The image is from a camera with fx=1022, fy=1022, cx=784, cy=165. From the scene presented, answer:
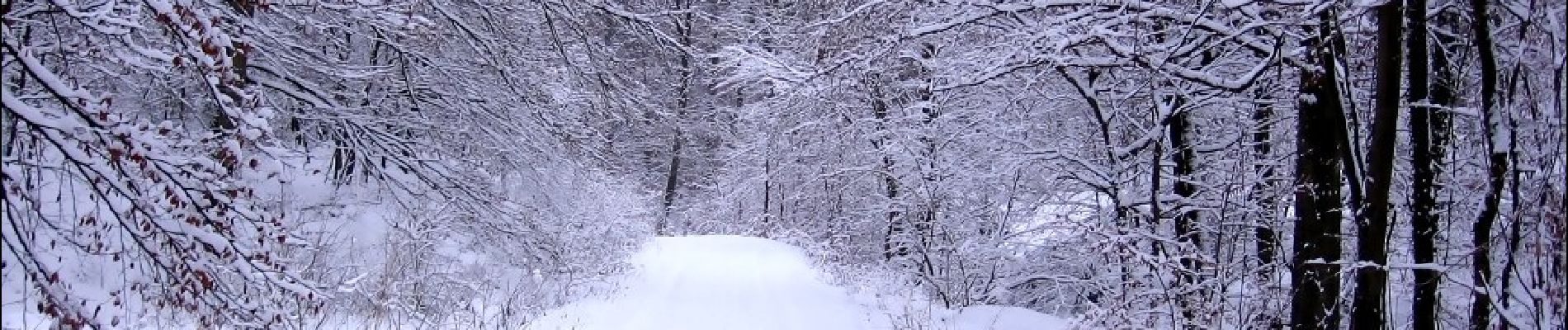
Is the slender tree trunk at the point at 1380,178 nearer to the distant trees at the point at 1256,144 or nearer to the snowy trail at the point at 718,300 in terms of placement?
the distant trees at the point at 1256,144

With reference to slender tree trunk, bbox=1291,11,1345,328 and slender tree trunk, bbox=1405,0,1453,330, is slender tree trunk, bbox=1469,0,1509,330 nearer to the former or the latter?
slender tree trunk, bbox=1405,0,1453,330

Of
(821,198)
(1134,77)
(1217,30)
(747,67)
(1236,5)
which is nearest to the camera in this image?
(1236,5)

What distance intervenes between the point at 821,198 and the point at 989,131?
9.38 meters

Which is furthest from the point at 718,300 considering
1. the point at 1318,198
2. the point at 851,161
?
the point at 1318,198

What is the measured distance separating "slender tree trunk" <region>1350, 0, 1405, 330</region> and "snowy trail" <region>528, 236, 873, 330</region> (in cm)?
513

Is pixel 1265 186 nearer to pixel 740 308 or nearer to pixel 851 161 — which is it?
pixel 740 308

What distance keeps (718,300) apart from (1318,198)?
6.91 m

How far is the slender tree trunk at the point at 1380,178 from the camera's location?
499cm

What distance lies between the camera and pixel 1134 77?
757 centimetres

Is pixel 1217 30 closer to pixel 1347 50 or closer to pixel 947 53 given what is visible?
pixel 1347 50

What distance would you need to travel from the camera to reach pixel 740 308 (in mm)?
10875

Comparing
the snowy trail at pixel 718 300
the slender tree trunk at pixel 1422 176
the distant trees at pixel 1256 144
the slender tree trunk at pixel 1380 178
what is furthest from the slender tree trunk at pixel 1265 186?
the snowy trail at pixel 718 300

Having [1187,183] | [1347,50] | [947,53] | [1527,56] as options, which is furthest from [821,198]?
[1527,56]

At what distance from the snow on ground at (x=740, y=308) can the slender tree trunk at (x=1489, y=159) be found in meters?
3.13
